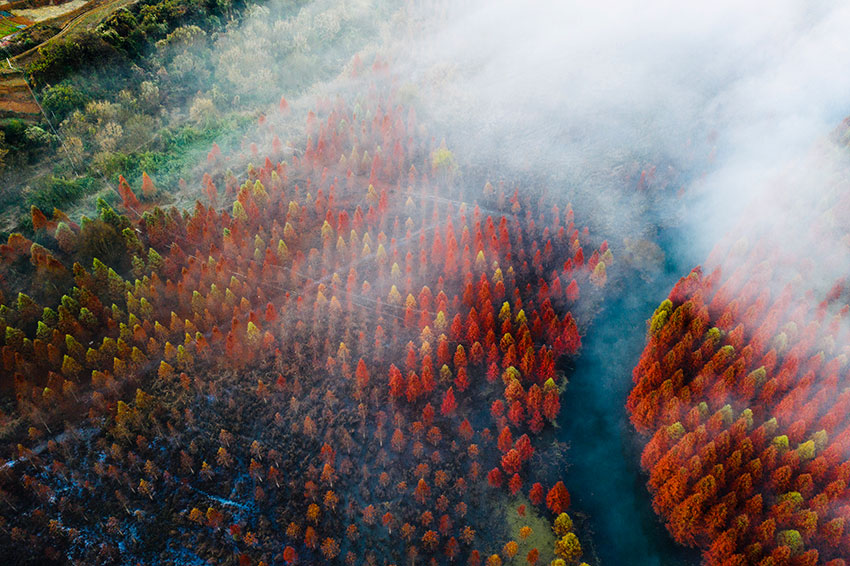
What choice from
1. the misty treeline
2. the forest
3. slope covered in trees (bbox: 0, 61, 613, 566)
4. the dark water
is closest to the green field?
the forest

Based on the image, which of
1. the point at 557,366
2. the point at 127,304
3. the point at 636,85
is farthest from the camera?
the point at 636,85

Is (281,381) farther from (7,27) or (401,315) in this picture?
(7,27)

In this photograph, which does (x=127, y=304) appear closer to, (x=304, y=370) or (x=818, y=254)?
(x=304, y=370)

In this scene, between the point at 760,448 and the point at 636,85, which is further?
the point at 636,85

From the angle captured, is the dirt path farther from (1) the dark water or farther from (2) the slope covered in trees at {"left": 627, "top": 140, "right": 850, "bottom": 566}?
(2) the slope covered in trees at {"left": 627, "top": 140, "right": 850, "bottom": 566}

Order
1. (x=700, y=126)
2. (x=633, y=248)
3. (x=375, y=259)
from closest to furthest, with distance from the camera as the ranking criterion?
(x=375, y=259)
(x=633, y=248)
(x=700, y=126)

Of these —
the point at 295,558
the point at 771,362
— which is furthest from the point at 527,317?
the point at 295,558
